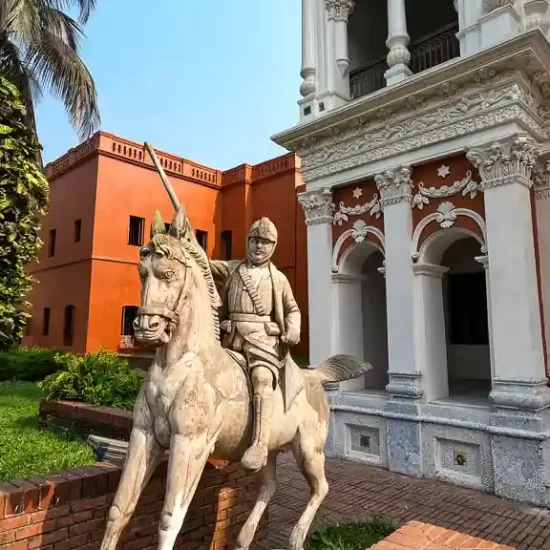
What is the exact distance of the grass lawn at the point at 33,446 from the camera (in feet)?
14.3

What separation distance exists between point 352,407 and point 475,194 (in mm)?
4079

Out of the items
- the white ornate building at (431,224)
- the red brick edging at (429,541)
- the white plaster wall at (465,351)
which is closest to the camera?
the red brick edging at (429,541)

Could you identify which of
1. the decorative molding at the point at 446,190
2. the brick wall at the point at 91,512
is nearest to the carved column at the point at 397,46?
the decorative molding at the point at 446,190

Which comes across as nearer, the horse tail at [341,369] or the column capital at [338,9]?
the horse tail at [341,369]

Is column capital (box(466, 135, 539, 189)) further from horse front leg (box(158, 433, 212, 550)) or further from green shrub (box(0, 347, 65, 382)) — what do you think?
green shrub (box(0, 347, 65, 382))

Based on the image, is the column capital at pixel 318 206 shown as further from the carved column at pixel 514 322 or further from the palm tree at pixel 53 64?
the palm tree at pixel 53 64

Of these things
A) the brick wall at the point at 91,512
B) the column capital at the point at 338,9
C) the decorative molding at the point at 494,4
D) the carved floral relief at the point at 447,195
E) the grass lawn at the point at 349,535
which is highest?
the column capital at the point at 338,9

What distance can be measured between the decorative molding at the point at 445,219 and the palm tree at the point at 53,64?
929cm

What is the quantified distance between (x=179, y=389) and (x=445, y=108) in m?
6.52

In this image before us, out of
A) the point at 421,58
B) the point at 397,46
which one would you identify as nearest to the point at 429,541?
the point at 397,46

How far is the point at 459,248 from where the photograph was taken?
10.7 metres

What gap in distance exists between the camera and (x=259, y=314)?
3506 millimetres

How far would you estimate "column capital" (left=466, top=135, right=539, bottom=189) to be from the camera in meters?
6.71

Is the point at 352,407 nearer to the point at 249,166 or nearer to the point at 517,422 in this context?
the point at 517,422
